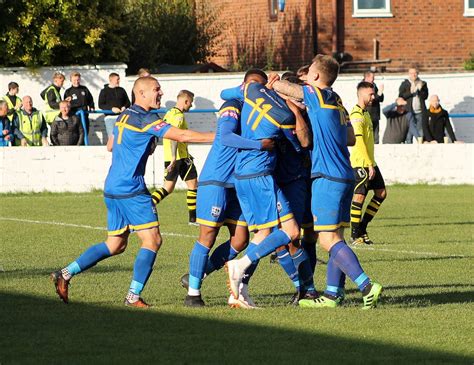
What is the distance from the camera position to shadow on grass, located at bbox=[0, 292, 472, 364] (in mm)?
7895

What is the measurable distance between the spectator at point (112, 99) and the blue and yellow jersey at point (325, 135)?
733 inches

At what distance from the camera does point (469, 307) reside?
10227 millimetres

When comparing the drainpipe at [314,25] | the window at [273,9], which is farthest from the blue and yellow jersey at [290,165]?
the window at [273,9]

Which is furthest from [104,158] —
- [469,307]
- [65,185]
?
[469,307]

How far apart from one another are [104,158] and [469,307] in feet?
53.8

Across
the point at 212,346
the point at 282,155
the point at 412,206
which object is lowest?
the point at 412,206

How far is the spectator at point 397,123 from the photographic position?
2944 centimetres

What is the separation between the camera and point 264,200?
33.1 ft

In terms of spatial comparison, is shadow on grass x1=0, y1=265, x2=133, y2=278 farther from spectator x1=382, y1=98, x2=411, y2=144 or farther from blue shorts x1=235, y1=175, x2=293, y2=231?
spectator x1=382, y1=98, x2=411, y2=144

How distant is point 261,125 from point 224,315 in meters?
1.54

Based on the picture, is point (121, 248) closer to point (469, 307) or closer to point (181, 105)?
point (469, 307)

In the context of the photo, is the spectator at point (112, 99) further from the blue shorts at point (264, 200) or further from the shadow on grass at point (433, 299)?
the blue shorts at point (264, 200)

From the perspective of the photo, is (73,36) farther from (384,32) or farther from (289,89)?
(289,89)

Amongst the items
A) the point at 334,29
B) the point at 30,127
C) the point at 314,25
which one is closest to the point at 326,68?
the point at 30,127
